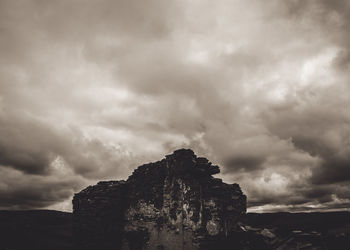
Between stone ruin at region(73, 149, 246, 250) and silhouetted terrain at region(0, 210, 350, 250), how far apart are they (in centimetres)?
496

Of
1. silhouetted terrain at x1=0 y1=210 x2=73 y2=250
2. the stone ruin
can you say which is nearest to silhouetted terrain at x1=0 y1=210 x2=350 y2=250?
silhouetted terrain at x1=0 y1=210 x2=73 y2=250

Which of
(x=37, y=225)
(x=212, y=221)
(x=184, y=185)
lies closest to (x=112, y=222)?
(x=184, y=185)

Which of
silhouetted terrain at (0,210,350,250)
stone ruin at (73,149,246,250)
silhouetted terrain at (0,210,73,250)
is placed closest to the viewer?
silhouetted terrain at (0,210,350,250)

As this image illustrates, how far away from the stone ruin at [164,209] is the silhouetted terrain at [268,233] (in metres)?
4.96

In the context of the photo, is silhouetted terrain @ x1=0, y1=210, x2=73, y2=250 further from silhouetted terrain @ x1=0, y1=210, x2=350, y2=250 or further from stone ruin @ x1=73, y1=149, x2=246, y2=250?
stone ruin @ x1=73, y1=149, x2=246, y2=250

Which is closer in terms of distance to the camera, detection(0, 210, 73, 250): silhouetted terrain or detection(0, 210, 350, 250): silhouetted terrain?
detection(0, 210, 350, 250): silhouetted terrain

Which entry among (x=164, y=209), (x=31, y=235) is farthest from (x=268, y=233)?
(x=31, y=235)

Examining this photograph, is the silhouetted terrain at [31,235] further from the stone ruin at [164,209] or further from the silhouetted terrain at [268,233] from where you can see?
the stone ruin at [164,209]

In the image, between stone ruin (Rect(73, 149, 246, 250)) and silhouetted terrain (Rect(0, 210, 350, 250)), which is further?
stone ruin (Rect(73, 149, 246, 250))

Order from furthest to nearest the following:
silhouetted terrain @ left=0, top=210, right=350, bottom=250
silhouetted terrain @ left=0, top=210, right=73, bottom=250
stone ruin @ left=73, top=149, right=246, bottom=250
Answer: silhouetted terrain @ left=0, top=210, right=73, bottom=250, stone ruin @ left=73, top=149, right=246, bottom=250, silhouetted terrain @ left=0, top=210, right=350, bottom=250

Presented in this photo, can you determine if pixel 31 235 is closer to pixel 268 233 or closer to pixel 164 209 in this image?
pixel 164 209

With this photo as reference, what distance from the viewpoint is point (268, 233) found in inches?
977

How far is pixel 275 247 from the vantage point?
A: 890 inches

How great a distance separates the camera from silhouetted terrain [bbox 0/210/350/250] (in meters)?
21.5
